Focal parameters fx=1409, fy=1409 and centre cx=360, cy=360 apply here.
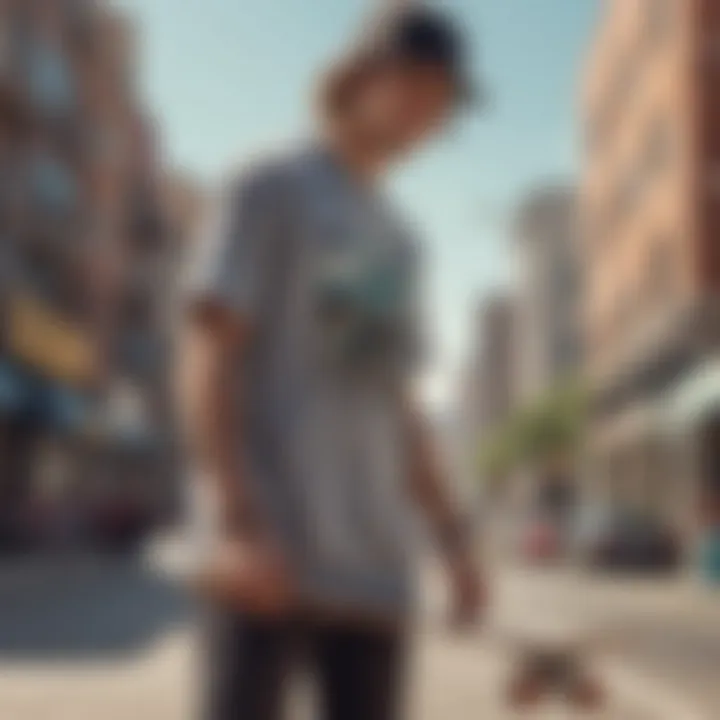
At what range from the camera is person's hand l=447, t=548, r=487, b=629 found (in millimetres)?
1256

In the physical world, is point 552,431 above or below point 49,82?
below

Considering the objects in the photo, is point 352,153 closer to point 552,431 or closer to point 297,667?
point 297,667

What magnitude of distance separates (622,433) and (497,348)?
27.0 meters

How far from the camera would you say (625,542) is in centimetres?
1414

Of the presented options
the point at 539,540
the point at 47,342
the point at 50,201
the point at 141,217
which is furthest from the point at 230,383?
the point at 141,217

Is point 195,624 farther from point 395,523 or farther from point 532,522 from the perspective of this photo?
point 532,522

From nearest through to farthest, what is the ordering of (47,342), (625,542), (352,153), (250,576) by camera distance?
1. (250,576)
2. (352,153)
3. (625,542)
4. (47,342)

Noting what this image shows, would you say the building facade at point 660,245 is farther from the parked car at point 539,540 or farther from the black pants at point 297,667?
the black pants at point 297,667

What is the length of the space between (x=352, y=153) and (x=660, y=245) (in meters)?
17.1

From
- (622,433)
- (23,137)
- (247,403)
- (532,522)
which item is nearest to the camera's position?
(247,403)

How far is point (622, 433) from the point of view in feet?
47.5

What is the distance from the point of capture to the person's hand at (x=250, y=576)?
1.09 m

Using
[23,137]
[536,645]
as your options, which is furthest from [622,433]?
[536,645]

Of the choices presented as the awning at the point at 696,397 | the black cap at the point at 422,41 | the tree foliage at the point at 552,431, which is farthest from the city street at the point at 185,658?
the awning at the point at 696,397
